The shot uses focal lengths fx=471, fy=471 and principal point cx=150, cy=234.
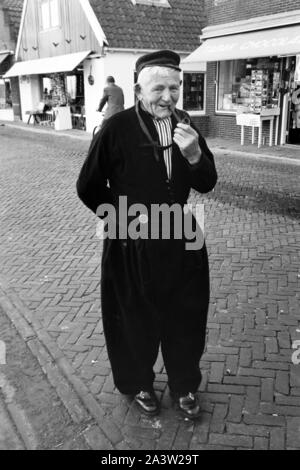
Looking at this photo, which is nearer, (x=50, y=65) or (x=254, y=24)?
(x=254, y=24)

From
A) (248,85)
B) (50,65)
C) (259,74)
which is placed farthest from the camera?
(50,65)

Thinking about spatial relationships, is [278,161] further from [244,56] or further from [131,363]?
[131,363]

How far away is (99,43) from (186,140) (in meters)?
15.0

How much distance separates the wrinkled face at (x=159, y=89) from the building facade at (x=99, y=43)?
1436 cm

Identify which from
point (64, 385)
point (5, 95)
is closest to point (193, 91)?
point (5, 95)

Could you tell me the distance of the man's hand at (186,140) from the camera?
91.4 inches

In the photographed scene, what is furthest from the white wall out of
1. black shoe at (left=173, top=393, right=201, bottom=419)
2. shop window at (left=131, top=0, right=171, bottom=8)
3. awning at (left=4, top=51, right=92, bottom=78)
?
black shoe at (left=173, top=393, right=201, bottom=419)

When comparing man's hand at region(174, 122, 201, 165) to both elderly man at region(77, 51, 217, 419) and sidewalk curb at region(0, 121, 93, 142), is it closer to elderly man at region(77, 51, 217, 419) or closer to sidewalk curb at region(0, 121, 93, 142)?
elderly man at region(77, 51, 217, 419)

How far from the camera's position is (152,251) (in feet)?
8.57

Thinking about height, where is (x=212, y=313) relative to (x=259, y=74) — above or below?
below

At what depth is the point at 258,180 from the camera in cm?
955

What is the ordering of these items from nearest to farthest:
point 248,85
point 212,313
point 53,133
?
point 212,313 < point 248,85 < point 53,133

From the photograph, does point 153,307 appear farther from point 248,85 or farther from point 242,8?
point 242,8

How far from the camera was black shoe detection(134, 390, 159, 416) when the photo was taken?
2.87 metres
